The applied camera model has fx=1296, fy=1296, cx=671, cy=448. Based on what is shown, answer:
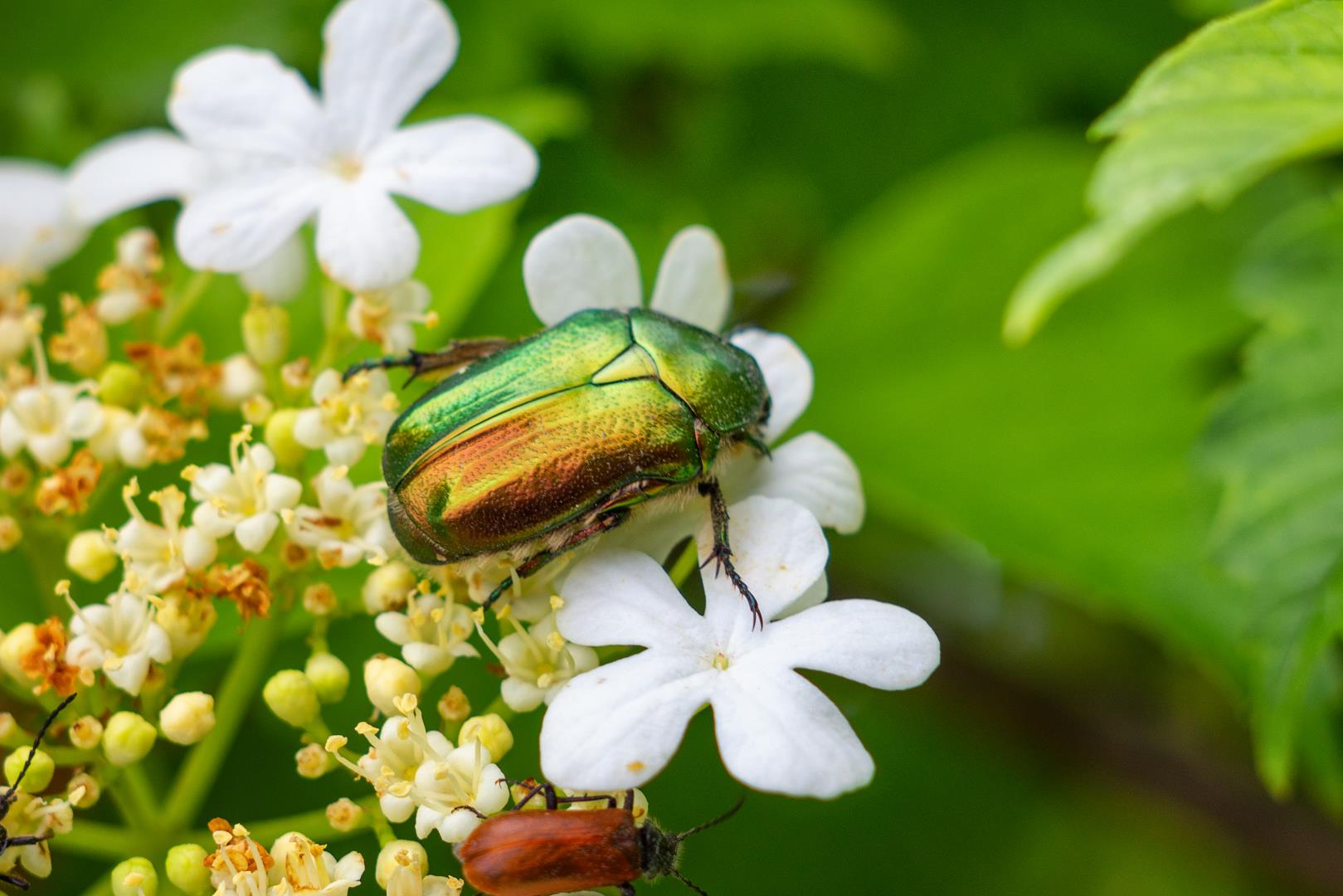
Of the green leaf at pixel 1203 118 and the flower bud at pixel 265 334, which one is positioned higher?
the green leaf at pixel 1203 118

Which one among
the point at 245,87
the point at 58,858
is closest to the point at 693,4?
the point at 245,87

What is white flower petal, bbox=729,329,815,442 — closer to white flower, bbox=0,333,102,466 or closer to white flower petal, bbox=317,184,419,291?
white flower petal, bbox=317,184,419,291

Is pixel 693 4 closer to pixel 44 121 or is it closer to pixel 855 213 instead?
pixel 855 213

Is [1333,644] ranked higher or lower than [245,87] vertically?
lower

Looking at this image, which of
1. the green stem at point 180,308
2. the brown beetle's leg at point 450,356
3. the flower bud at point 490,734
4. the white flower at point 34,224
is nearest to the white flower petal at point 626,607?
the flower bud at point 490,734

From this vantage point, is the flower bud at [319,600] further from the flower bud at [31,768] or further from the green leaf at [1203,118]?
the green leaf at [1203,118]

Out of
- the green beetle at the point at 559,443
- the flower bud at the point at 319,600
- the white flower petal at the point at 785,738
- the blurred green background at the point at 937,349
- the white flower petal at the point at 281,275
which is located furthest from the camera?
the blurred green background at the point at 937,349
